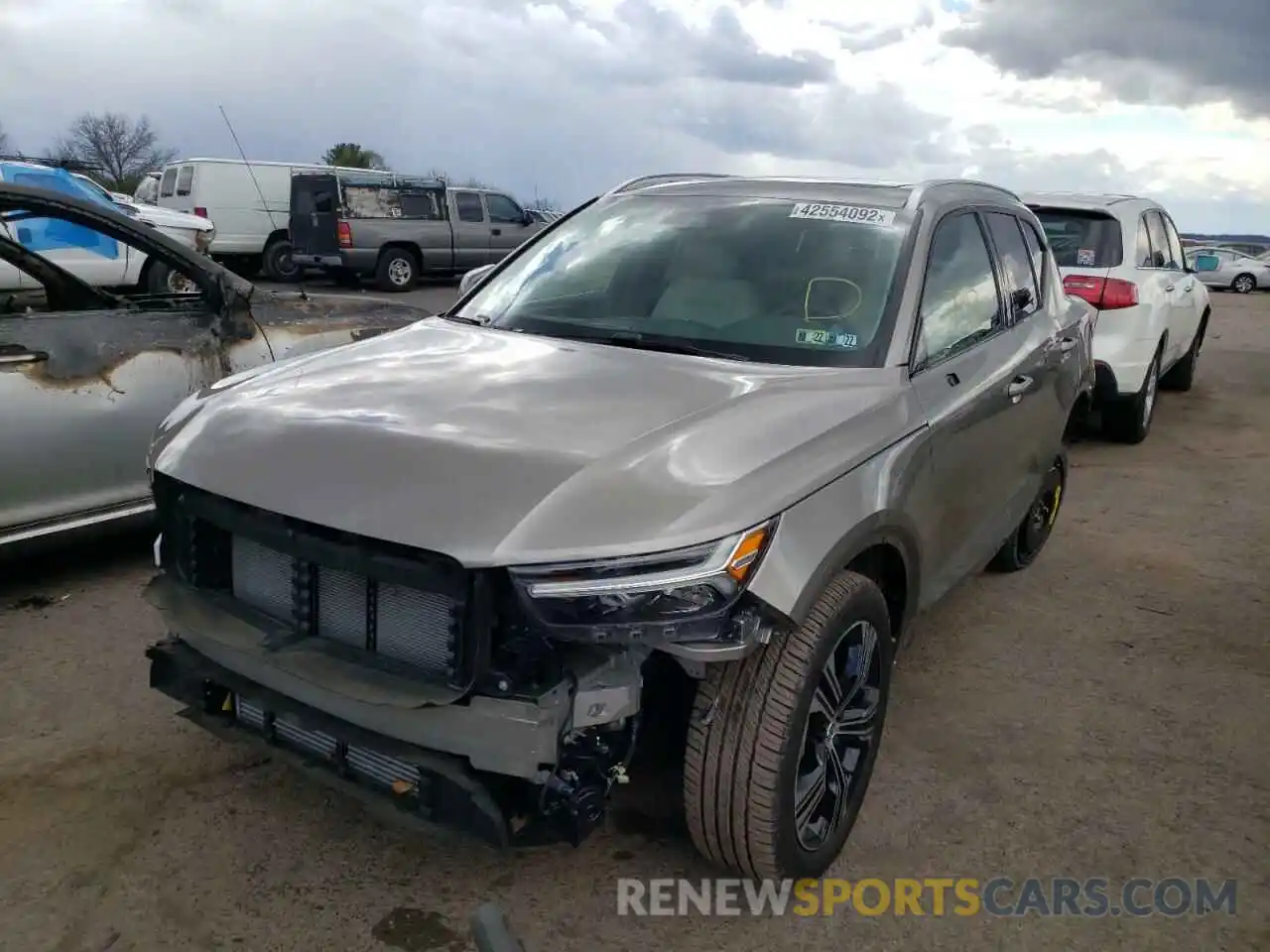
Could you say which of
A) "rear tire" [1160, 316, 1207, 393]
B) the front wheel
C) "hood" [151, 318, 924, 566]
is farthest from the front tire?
"rear tire" [1160, 316, 1207, 393]

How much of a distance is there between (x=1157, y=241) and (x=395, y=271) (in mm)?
13355

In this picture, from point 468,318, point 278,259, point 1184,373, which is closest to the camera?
point 468,318

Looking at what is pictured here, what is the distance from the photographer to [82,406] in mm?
4262

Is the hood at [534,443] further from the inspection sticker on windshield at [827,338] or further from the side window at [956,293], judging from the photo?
the side window at [956,293]

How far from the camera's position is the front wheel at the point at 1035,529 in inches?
193

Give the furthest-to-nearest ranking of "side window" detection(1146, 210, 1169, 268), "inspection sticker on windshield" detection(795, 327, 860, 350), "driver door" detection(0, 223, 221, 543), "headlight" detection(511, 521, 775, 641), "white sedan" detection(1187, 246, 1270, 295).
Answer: "white sedan" detection(1187, 246, 1270, 295)
"side window" detection(1146, 210, 1169, 268)
"driver door" detection(0, 223, 221, 543)
"inspection sticker on windshield" detection(795, 327, 860, 350)
"headlight" detection(511, 521, 775, 641)

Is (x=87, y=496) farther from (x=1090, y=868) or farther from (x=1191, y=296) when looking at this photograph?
(x=1191, y=296)

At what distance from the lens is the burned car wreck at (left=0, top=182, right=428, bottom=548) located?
4129 mm

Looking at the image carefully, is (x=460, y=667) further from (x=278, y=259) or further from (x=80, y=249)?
(x=278, y=259)

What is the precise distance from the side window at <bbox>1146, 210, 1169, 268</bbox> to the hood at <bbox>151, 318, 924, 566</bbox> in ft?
19.1

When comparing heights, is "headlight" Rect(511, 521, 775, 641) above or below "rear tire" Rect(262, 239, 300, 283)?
above

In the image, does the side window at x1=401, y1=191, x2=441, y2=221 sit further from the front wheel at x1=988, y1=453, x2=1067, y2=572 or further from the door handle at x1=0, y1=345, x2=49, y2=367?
the front wheel at x1=988, y1=453, x2=1067, y2=572

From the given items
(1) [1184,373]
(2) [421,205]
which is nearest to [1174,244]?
(1) [1184,373]

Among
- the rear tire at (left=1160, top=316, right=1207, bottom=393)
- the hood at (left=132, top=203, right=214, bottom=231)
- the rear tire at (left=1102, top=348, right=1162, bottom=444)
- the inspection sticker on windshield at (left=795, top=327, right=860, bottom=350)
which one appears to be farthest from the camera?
the hood at (left=132, top=203, right=214, bottom=231)
